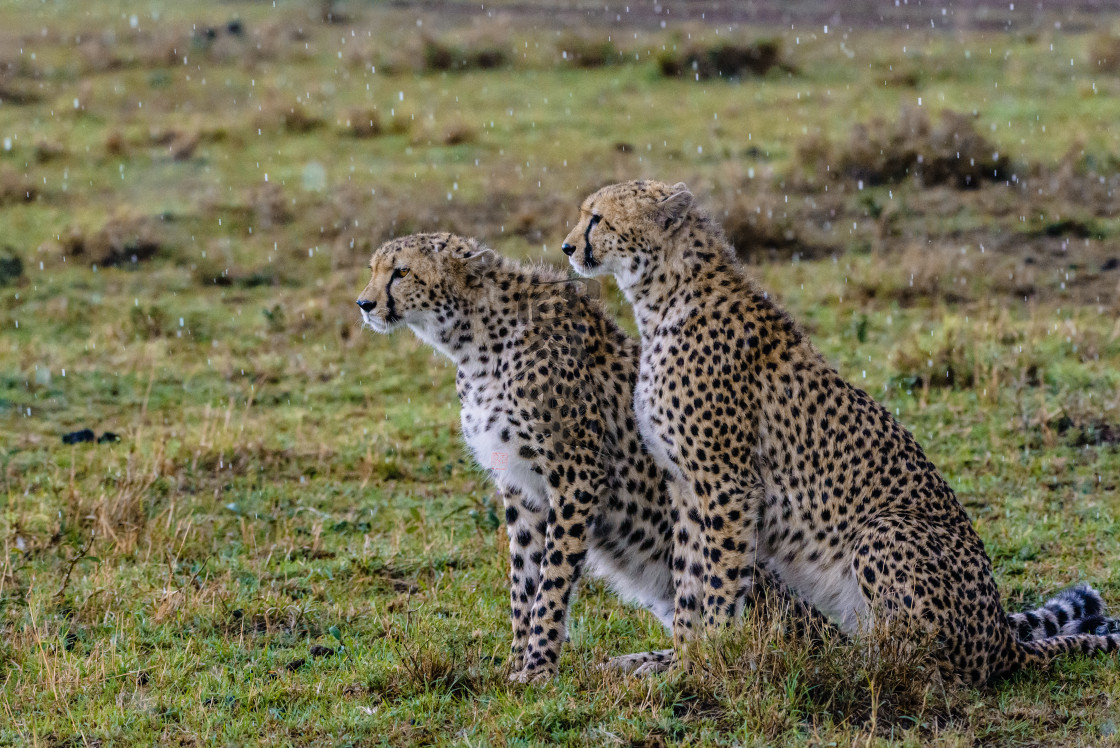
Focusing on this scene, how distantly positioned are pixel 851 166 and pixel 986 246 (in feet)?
5.68

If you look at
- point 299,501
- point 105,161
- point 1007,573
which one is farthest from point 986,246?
point 105,161

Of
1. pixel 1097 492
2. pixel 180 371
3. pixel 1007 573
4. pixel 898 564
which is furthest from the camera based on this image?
pixel 180 371

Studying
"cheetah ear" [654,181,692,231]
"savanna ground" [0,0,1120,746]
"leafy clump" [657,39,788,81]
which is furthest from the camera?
"leafy clump" [657,39,788,81]

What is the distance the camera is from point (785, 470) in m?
4.22

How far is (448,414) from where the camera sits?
747 cm

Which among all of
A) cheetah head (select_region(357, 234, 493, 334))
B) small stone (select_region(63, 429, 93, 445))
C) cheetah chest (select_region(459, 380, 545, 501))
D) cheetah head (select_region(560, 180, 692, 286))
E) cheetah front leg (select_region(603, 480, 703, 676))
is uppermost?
cheetah head (select_region(560, 180, 692, 286))

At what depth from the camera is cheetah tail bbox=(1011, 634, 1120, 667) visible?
414 cm

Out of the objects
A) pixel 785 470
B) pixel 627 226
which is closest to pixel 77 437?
pixel 627 226

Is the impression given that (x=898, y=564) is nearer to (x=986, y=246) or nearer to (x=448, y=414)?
(x=448, y=414)

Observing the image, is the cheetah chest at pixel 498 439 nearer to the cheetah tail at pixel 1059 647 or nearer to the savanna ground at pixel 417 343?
the savanna ground at pixel 417 343

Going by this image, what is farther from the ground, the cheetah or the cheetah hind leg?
the cheetah

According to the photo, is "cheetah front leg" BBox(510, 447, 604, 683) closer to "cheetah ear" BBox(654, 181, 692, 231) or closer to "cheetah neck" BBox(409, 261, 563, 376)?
"cheetah neck" BBox(409, 261, 563, 376)

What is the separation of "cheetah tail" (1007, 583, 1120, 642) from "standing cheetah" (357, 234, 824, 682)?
29.7 inches

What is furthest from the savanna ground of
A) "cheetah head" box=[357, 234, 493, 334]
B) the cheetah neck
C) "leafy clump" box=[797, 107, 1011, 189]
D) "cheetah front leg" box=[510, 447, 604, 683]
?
"cheetah head" box=[357, 234, 493, 334]
